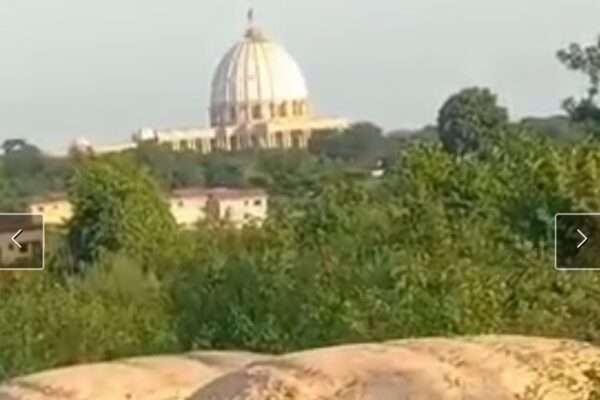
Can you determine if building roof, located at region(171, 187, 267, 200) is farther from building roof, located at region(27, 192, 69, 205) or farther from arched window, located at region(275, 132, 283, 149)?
arched window, located at region(275, 132, 283, 149)

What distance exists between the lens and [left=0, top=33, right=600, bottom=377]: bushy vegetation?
29.9ft

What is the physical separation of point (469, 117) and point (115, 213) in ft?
28.8

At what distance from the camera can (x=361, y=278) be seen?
33.9 feet

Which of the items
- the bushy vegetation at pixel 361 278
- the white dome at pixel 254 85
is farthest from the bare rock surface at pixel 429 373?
the white dome at pixel 254 85

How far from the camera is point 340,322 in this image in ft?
30.5

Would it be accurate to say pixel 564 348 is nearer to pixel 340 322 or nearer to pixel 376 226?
pixel 340 322

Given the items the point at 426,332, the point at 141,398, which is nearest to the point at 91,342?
the point at 426,332

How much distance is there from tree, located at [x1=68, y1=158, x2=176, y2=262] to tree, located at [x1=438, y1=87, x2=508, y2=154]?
496 centimetres

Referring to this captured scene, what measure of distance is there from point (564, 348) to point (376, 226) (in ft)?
31.6

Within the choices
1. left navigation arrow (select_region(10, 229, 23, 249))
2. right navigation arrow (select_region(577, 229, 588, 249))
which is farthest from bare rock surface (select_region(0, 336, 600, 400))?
left navigation arrow (select_region(10, 229, 23, 249))

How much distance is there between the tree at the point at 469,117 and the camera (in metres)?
27.3

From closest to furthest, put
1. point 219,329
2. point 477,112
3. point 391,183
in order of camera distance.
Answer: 1. point 219,329
2. point 391,183
3. point 477,112

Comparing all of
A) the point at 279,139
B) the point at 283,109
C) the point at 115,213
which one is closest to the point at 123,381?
the point at 115,213

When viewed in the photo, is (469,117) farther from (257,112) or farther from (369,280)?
(257,112)
